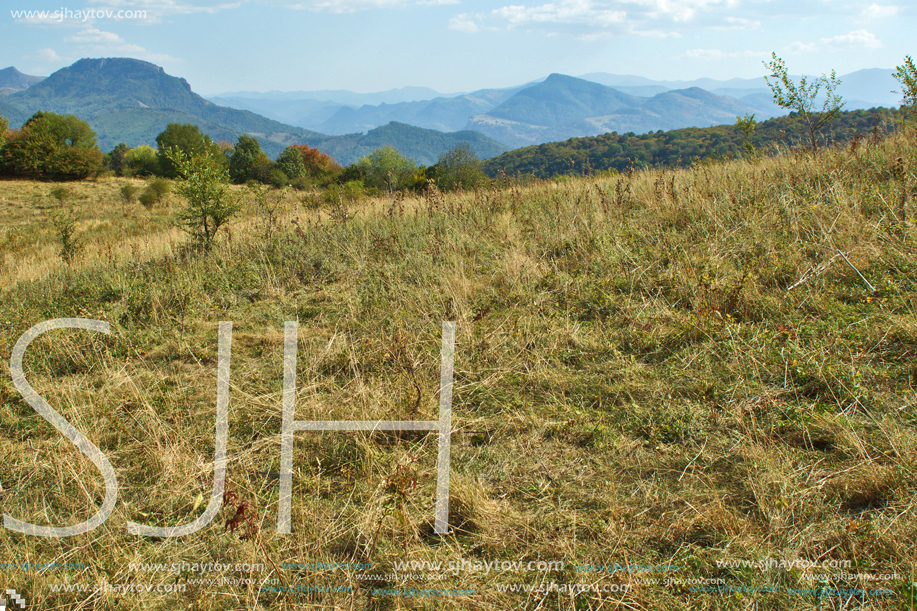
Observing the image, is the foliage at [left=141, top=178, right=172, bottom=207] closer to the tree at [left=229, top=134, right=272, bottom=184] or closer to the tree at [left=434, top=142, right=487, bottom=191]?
the tree at [left=229, top=134, right=272, bottom=184]

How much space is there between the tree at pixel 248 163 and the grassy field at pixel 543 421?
53.1m

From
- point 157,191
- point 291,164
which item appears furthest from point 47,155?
point 291,164

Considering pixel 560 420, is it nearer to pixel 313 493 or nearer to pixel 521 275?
pixel 313 493

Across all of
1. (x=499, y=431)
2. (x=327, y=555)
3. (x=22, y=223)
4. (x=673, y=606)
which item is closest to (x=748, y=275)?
(x=499, y=431)

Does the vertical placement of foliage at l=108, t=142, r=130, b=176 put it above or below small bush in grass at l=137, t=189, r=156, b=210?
above

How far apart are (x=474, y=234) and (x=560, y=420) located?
3929mm

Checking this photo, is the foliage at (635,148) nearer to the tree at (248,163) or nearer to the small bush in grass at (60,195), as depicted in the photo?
the tree at (248,163)

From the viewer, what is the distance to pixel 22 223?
84.4 ft

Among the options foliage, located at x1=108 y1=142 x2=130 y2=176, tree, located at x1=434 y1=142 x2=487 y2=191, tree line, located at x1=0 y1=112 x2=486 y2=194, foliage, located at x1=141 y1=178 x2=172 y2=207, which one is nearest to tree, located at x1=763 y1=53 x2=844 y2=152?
tree, located at x1=434 y1=142 x2=487 y2=191

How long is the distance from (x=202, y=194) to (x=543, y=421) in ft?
25.6

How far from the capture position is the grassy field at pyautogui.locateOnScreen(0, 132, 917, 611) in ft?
5.97

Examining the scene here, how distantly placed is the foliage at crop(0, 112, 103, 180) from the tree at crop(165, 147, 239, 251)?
1960 inches

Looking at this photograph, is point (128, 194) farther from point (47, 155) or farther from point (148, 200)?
point (47, 155)

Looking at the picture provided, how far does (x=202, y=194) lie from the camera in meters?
8.08
